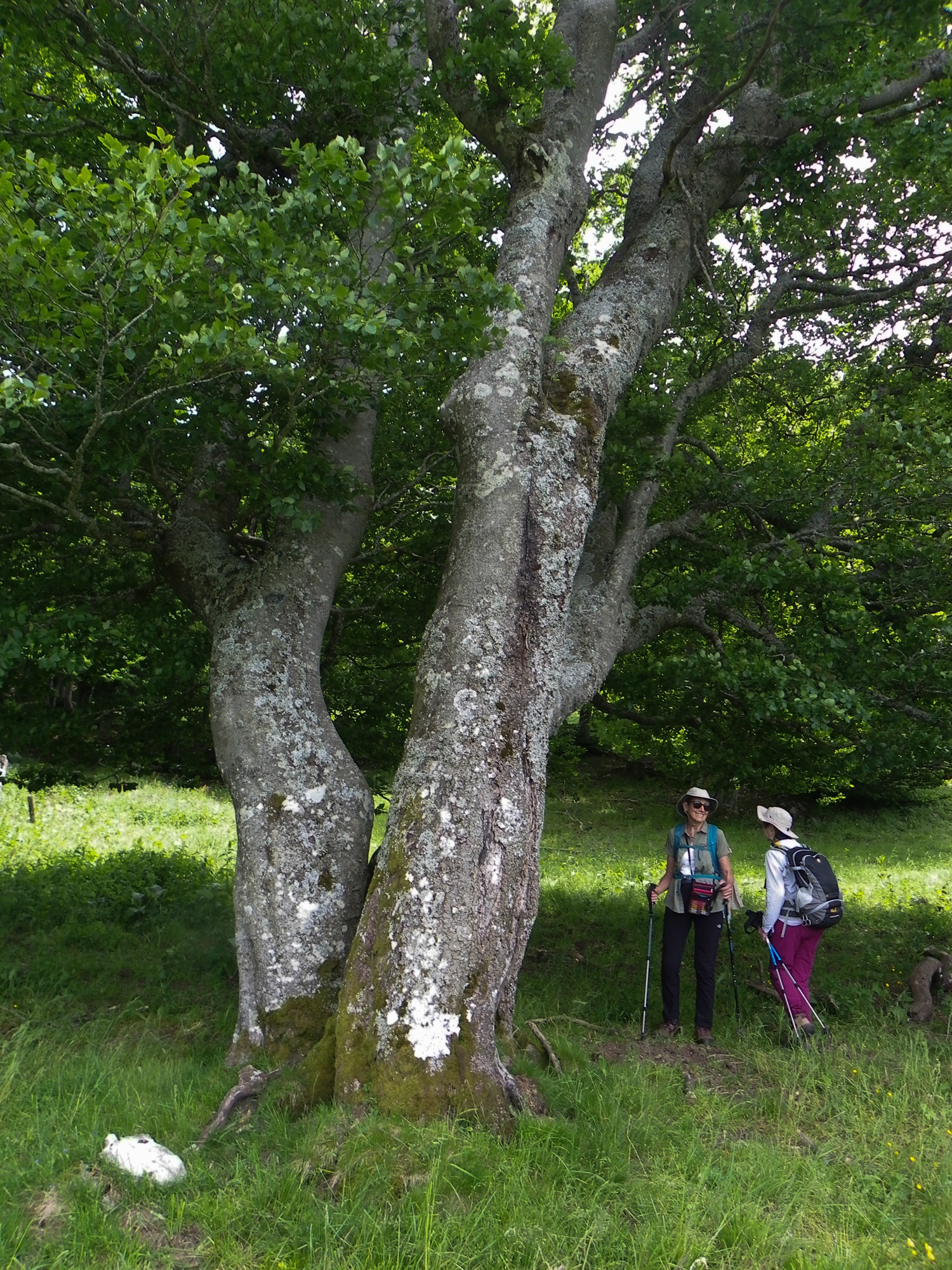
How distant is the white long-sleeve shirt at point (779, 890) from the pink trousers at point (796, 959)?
0.08 meters

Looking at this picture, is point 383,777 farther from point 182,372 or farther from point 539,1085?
point 182,372

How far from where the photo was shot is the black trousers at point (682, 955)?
5.71 metres

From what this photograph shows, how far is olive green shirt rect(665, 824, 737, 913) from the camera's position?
576cm

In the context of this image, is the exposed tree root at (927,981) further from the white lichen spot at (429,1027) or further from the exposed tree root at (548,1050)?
the white lichen spot at (429,1027)

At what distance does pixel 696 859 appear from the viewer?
5.81 meters

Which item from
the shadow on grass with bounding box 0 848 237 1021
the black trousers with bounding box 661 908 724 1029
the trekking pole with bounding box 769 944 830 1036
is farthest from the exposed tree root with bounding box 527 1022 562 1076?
the shadow on grass with bounding box 0 848 237 1021

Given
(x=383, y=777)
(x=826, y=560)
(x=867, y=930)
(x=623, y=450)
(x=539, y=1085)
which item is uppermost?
(x=623, y=450)

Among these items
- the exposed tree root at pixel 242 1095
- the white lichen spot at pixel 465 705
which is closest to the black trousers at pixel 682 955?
the white lichen spot at pixel 465 705

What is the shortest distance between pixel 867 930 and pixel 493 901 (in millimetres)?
7203

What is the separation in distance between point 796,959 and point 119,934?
6043 millimetres

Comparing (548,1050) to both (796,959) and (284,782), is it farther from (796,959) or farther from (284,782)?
(796,959)

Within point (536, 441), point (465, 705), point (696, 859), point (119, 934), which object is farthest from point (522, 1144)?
point (119, 934)

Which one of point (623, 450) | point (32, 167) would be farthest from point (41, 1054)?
point (623, 450)

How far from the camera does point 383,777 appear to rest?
8672 mm
